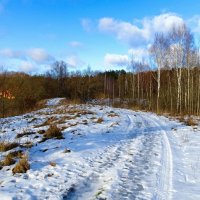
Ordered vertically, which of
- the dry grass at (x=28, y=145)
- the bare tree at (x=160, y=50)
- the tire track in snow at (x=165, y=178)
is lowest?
the tire track in snow at (x=165, y=178)

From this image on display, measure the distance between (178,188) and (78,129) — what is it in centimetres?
793

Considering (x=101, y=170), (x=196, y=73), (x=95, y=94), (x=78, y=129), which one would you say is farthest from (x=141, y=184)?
(x=95, y=94)

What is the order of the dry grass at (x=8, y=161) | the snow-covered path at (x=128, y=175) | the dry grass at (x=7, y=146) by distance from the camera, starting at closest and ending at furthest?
the snow-covered path at (x=128, y=175) → the dry grass at (x=8, y=161) → the dry grass at (x=7, y=146)

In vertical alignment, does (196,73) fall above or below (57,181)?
above

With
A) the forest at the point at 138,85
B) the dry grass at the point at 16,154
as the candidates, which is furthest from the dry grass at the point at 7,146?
the forest at the point at 138,85

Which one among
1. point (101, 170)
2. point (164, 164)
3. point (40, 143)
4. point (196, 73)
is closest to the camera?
point (101, 170)

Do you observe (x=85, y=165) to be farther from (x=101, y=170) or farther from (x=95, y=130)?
(x=95, y=130)

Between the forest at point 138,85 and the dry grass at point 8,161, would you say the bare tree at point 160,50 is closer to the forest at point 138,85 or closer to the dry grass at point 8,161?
the forest at point 138,85

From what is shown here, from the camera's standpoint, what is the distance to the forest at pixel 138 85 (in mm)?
39656

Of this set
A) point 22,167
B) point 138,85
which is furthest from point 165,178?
point 138,85

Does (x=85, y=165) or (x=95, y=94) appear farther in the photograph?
(x=95, y=94)

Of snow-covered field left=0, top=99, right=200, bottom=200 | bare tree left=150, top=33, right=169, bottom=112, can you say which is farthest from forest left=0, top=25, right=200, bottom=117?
snow-covered field left=0, top=99, right=200, bottom=200

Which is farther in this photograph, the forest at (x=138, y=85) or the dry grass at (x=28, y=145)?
the forest at (x=138, y=85)

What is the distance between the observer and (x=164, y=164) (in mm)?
8453
